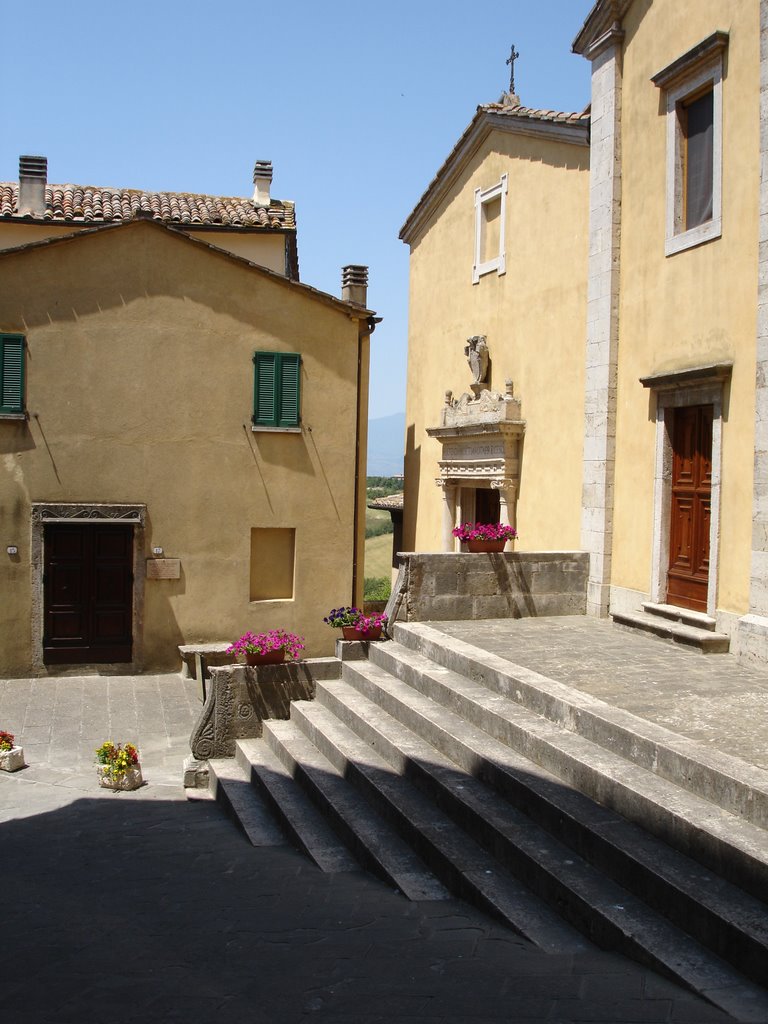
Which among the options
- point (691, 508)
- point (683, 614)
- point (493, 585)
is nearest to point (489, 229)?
point (493, 585)

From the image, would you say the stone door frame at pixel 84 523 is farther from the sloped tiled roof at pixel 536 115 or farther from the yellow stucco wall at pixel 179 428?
the sloped tiled roof at pixel 536 115

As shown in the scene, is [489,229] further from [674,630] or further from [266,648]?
[266,648]

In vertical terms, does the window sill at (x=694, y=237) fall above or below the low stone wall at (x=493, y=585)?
above

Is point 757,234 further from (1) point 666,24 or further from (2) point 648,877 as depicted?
(2) point 648,877

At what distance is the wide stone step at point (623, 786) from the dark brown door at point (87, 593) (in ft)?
23.5

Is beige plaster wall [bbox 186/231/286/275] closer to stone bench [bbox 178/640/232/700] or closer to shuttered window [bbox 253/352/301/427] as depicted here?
shuttered window [bbox 253/352/301/427]

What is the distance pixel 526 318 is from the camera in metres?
14.0

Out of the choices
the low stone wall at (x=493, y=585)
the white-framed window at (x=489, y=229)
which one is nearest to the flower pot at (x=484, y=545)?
the low stone wall at (x=493, y=585)

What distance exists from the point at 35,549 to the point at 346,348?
228 inches

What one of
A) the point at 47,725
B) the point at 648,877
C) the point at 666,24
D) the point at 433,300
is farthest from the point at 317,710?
the point at 433,300

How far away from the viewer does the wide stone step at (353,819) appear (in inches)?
233

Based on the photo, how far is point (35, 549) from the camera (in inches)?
532

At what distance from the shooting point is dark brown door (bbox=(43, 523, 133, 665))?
1370 cm

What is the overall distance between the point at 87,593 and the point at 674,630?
867cm
